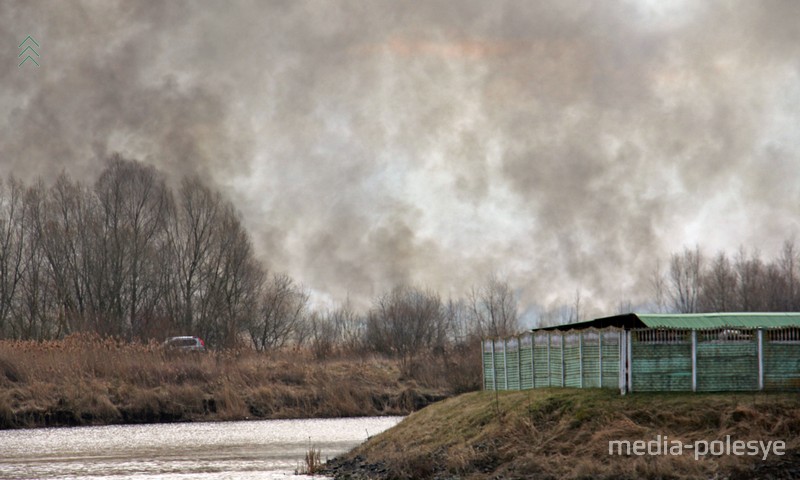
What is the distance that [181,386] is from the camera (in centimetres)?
6681

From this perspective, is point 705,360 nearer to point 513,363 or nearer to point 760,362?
point 760,362

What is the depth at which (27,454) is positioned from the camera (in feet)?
144

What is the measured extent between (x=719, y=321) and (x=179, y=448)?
26.9m

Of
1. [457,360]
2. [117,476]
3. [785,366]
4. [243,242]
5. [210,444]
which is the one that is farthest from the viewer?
[243,242]

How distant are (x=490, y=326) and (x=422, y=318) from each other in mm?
8762

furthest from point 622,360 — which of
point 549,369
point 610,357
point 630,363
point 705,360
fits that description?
point 549,369

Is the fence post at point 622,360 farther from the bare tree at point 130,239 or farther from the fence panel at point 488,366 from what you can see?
the bare tree at point 130,239

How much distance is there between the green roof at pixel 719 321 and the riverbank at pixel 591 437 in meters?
2.51

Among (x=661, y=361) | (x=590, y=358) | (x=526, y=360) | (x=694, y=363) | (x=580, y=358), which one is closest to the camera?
(x=694, y=363)

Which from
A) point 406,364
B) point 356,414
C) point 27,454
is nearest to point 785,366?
point 27,454

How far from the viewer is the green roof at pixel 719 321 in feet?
103

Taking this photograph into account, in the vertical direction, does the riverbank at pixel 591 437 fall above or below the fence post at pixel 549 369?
below

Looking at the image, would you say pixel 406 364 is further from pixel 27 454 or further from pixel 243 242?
pixel 27 454

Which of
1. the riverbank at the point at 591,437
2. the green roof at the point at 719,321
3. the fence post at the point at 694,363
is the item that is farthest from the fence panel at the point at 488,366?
the fence post at the point at 694,363
